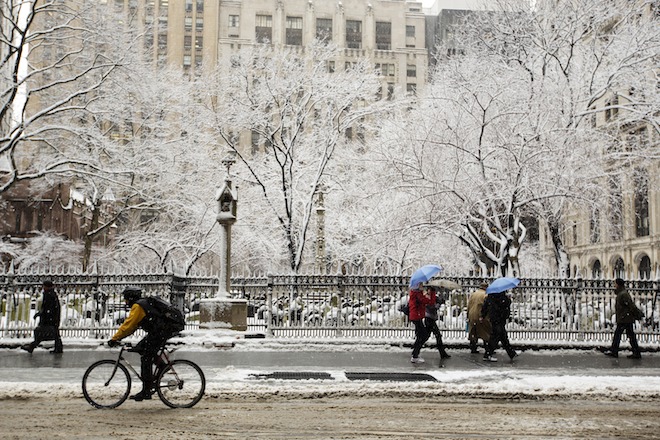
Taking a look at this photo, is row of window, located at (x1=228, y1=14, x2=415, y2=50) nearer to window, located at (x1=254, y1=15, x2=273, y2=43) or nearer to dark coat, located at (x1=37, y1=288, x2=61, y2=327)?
window, located at (x1=254, y1=15, x2=273, y2=43)

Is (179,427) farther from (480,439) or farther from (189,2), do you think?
(189,2)

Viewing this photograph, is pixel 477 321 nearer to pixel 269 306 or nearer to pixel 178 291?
pixel 269 306

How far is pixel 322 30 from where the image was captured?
9556 centimetres

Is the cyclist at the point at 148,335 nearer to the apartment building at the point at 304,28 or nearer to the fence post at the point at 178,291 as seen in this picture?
the fence post at the point at 178,291

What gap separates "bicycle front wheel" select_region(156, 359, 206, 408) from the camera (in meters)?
8.66

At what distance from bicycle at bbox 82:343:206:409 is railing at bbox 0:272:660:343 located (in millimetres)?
9014

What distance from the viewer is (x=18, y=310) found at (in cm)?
1755

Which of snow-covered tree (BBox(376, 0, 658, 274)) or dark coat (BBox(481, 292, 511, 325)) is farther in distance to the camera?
snow-covered tree (BBox(376, 0, 658, 274))

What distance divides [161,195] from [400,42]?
70.0 m

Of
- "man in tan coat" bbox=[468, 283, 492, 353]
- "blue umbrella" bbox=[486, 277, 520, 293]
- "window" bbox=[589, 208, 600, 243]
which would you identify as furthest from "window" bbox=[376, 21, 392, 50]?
"blue umbrella" bbox=[486, 277, 520, 293]

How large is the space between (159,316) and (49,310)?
768 centimetres

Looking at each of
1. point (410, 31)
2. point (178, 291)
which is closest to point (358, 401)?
point (178, 291)

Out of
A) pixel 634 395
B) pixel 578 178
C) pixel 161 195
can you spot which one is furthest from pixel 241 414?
pixel 161 195

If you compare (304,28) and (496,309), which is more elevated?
(304,28)
